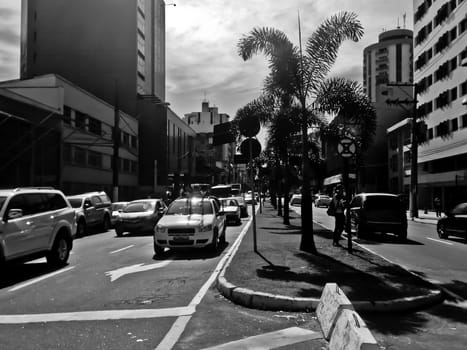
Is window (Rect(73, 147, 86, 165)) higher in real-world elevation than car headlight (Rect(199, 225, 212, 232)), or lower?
higher

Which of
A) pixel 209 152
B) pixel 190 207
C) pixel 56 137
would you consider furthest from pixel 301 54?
pixel 209 152

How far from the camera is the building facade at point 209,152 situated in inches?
4110

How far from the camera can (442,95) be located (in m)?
46.2

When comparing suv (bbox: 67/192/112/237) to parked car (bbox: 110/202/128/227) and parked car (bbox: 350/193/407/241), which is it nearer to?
parked car (bbox: 110/202/128/227)

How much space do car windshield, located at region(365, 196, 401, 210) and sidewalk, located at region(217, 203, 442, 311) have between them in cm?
629

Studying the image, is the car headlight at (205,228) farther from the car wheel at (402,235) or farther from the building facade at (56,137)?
the building facade at (56,137)

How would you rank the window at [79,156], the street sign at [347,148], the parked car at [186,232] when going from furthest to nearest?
the window at [79,156], the parked car at [186,232], the street sign at [347,148]

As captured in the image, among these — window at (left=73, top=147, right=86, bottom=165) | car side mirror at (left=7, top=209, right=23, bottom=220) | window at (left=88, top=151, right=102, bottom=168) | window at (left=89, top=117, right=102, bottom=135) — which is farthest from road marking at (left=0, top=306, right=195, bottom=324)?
window at (left=89, top=117, right=102, bottom=135)

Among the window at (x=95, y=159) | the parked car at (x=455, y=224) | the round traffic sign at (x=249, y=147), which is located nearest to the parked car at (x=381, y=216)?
the parked car at (x=455, y=224)

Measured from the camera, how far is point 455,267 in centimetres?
1157

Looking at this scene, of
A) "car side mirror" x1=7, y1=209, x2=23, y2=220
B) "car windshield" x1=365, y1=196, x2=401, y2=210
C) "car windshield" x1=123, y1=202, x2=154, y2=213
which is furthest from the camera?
"car windshield" x1=123, y1=202, x2=154, y2=213

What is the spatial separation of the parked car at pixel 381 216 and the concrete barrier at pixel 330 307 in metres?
13.0

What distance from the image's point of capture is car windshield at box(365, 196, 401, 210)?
1909 centimetres

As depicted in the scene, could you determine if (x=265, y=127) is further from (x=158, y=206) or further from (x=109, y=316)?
(x=109, y=316)
